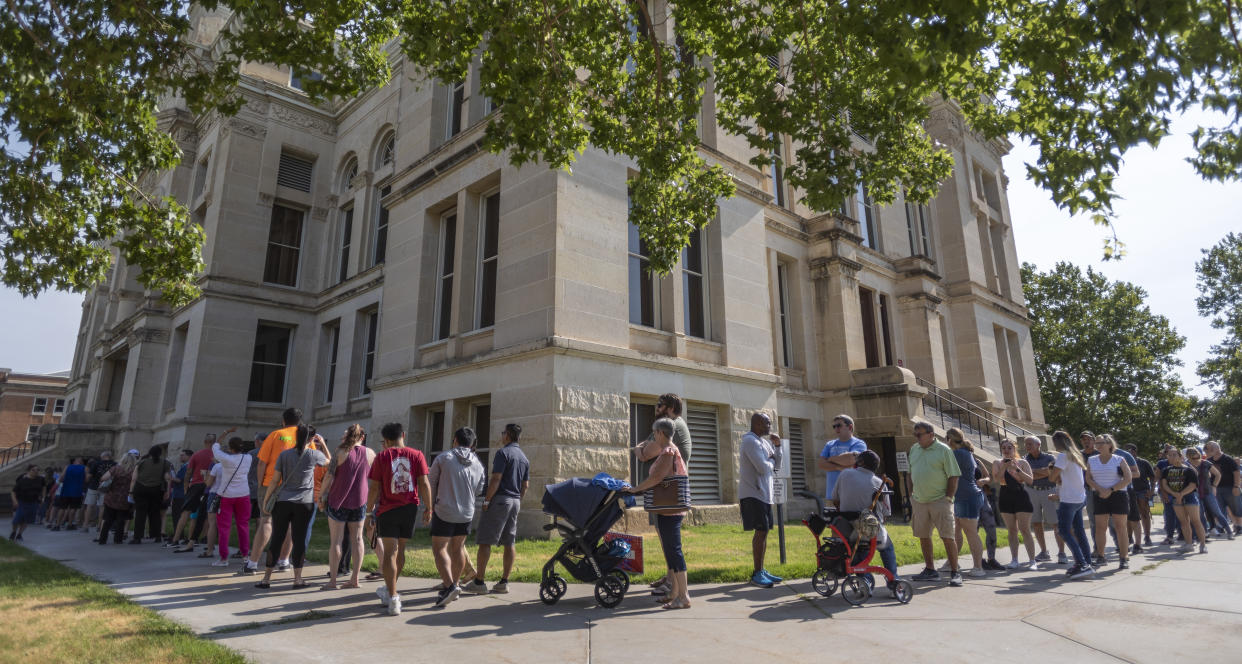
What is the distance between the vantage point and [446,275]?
15.2 m

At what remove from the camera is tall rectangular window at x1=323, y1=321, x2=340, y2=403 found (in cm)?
2194

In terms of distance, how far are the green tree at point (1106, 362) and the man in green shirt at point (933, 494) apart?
3451 cm

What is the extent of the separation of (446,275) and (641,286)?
Answer: 489 centimetres

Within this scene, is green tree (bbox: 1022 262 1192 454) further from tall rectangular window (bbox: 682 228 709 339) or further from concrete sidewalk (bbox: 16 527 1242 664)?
concrete sidewalk (bbox: 16 527 1242 664)

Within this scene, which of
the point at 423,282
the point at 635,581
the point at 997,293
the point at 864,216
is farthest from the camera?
the point at 997,293

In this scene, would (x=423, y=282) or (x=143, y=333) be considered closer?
(x=423, y=282)

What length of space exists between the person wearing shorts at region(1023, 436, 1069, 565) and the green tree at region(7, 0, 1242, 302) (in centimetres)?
405

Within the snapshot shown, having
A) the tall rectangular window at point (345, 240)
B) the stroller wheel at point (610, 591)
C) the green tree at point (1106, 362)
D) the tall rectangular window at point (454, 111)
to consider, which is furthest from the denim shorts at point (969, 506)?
the green tree at point (1106, 362)

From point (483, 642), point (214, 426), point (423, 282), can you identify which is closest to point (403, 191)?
point (423, 282)

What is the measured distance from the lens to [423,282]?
1493 centimetres

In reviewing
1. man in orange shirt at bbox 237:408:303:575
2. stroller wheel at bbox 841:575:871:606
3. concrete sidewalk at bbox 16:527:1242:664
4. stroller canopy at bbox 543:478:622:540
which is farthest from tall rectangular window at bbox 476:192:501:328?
stroller wheel at bbox 841:575:871:606

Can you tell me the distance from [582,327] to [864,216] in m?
15.0

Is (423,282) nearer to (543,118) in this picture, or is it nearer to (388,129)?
(543,118)

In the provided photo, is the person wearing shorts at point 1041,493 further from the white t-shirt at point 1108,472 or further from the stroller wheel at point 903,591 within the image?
the stroller wheel at point 903,591
